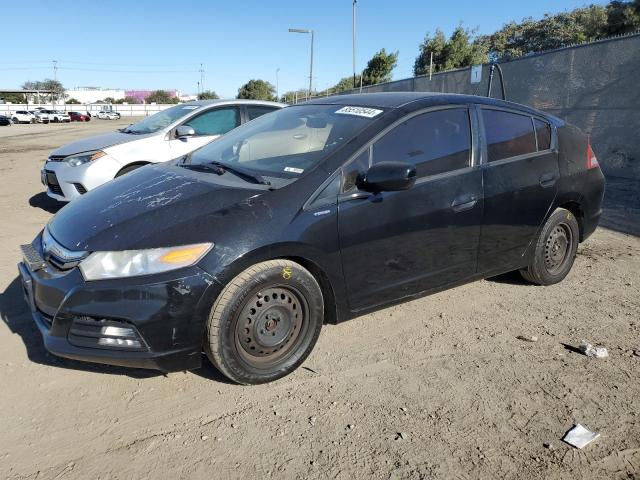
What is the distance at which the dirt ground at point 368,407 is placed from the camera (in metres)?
2.22

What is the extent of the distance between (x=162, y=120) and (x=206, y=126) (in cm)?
67

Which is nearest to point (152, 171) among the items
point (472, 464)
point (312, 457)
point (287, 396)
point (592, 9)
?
point (287, 396)

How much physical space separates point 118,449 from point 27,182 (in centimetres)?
866

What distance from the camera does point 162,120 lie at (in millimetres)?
7121

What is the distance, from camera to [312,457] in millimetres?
2264

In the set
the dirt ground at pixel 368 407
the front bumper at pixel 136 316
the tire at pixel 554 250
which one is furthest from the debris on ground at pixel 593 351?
the front bumper at pixel 136 316

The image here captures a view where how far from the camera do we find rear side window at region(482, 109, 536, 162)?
3668 mm

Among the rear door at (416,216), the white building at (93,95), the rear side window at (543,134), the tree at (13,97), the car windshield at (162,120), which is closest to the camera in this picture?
the rear door at (416,216)

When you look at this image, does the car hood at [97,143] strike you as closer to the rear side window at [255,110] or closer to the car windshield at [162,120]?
the car windshield at [162,120]

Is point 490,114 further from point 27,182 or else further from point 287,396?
point 27,182

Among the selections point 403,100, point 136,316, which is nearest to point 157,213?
point 136,316

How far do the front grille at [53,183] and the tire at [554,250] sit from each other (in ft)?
18.8

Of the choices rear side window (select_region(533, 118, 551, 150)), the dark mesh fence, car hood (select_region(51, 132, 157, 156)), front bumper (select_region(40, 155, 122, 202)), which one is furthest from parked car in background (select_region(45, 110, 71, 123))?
rear side window (select_region(533, 118, 551, 150))

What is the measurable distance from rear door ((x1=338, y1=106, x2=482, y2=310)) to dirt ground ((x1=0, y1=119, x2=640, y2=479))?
0.45 metres
